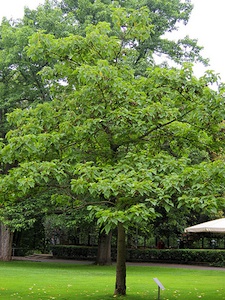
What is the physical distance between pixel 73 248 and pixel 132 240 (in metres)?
4.33

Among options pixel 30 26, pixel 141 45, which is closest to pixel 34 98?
pixel 30 26

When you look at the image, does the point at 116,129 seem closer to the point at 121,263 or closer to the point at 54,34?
the point at 121,263

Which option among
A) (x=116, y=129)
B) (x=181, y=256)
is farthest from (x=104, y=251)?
(x=116, y=129)

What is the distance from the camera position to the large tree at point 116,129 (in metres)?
7.90

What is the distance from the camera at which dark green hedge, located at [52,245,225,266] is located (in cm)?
2759

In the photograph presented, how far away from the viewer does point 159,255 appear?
30109 millimetres

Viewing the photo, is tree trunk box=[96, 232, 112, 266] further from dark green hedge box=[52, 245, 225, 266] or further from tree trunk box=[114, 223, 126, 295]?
tree trunk box=[114, 223, 126, 295]

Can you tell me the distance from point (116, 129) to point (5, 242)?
18.2 m

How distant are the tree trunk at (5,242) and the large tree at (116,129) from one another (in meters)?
16.3

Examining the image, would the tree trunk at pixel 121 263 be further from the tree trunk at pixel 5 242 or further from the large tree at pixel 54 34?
the tree trunk at pixel 5 242

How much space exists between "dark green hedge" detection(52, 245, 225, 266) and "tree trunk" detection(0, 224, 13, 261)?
24.5 ft

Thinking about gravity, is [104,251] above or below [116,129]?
below

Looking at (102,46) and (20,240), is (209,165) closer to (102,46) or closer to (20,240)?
(102,46)

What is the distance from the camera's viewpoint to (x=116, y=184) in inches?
291
